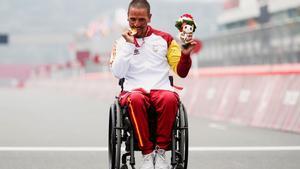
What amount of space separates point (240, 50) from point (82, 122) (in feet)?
60.8

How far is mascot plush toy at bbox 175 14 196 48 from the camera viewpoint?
626cm

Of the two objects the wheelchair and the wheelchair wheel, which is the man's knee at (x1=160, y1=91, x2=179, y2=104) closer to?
the wheelchair

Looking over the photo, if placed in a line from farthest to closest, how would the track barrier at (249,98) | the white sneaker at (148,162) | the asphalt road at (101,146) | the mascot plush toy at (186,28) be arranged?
the track barrier at (249,98) → the asphalt road at (101,146) → the white sneaker at (148,162) → the mascot plush toy at (186,28)

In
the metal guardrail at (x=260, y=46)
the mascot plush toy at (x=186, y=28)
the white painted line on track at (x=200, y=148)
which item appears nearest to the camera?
the mascot plush toy at (x=186, y=28)

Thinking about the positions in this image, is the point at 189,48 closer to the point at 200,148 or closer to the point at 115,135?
the point at 115,135

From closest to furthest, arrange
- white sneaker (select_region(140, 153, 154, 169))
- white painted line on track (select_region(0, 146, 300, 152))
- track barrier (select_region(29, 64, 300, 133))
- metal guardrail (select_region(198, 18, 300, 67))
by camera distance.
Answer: white sneaker (select_region(140, 153, 154, 169)) < white painted line on track (select_region(0, 146, 300, 152)) < track barrier (select_region(29, 64, 300, 133)) < metal guardrail (select_region(198, 18, 300, 67))

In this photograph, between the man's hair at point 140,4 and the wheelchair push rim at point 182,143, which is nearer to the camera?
the wheelchair push rim at point 182,143

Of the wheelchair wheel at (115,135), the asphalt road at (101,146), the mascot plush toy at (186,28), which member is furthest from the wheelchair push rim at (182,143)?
the asphalt road at (101,146)

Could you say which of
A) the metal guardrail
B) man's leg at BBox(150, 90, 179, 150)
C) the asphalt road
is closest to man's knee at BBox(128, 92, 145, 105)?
man's leg at BBox(150, 90, 179, 150)

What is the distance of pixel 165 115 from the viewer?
650 cm

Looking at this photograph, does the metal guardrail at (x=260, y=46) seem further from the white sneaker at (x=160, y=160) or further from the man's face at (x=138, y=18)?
the white sneaker at (x=160, y=160)

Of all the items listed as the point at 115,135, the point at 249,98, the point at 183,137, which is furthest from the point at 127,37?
the point at 249,98

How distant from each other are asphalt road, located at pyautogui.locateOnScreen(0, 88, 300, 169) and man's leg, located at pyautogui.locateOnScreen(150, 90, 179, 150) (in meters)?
1.62

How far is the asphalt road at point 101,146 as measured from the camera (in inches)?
332
